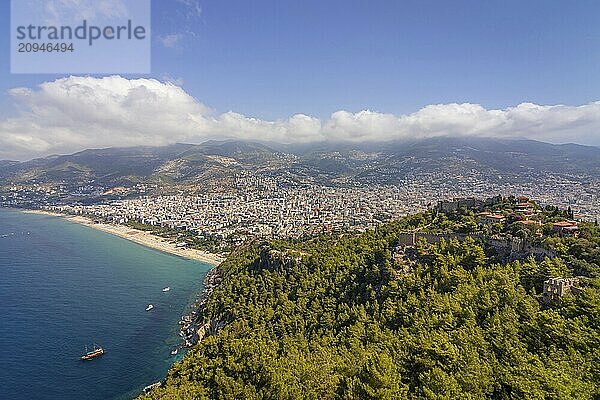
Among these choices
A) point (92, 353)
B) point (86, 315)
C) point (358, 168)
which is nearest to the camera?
point (92, 353)

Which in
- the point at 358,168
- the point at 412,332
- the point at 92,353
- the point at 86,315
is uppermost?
the point at 358,168

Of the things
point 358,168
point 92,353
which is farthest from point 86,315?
point 358,168

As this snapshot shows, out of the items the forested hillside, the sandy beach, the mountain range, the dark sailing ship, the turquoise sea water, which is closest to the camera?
the forested hillside

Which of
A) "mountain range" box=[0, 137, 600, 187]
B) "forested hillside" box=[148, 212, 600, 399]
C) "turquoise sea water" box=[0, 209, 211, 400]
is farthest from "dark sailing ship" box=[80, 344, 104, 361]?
"mountain range" box=[0, 137, 600, 187]

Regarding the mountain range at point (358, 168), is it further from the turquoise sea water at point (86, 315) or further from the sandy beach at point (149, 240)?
the turquoise sea water at point (86, 315)

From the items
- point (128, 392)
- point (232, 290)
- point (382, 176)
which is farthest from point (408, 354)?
point (382, 176)

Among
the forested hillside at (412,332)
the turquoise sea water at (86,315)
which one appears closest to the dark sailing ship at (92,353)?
the turquoise sea water at (86,315)

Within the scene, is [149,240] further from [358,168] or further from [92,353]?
[358,168]

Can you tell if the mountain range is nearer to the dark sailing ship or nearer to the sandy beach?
the sandy beach
